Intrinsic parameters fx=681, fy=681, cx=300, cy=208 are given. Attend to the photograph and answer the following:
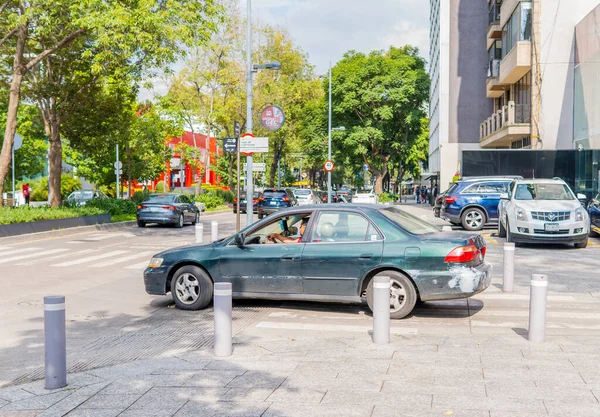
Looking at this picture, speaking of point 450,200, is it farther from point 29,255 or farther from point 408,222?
point 408,222

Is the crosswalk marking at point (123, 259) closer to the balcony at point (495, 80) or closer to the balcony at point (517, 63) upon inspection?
the balcony at point (517, 63)

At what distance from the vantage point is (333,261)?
28.0ft

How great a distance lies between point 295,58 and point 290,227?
1847 inches

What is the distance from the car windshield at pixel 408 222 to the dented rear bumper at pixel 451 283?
26.6 inches

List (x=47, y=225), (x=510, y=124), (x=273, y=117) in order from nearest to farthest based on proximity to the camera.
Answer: (x=273, y=117) → (x=47, y=225) → (x=510, y=124)

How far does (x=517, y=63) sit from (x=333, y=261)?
2689 cm

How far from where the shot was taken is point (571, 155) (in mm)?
28656

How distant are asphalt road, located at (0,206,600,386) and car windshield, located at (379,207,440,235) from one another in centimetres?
108

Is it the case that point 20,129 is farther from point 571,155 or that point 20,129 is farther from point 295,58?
point 571,155

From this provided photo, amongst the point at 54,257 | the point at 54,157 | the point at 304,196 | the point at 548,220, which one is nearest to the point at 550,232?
the point at 548,220

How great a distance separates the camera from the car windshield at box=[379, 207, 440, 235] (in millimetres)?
8750

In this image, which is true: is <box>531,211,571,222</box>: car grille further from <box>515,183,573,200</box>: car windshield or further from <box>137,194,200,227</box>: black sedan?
<box>137,194,200,227</box>: black sedan

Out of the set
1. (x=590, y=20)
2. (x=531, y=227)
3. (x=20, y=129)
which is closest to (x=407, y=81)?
(x=590, y=20)

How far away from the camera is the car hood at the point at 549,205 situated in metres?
16.5
